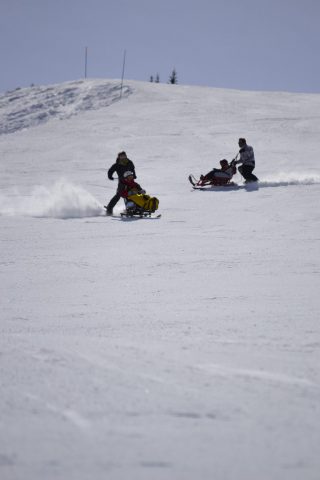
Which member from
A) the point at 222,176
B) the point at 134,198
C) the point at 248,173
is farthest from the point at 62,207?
the point at 248,173

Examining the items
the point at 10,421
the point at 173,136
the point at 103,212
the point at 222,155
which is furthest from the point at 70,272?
→ the point at 173,136

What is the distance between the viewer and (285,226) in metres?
8.12

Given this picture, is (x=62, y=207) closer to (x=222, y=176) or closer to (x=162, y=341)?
(x=222, y=176)

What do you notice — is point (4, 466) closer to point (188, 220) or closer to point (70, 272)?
point (70, 272)

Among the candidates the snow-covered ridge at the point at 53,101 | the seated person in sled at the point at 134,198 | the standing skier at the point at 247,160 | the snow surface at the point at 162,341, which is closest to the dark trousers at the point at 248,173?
the standing skier at the point at 247,160

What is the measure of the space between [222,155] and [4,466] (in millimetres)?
18155

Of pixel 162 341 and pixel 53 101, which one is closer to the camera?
pixel 162 341

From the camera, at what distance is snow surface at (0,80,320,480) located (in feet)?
6.42

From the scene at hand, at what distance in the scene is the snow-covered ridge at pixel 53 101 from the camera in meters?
30.0

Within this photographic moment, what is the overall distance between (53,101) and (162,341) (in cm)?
3236

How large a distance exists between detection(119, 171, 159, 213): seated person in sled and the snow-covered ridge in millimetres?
19774

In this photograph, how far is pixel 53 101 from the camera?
33.2 metres

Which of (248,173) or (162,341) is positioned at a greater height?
(248,173)

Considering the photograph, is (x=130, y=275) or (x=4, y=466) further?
(x=130, y=275)
